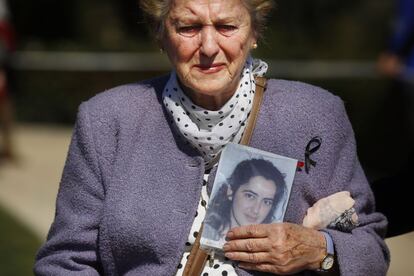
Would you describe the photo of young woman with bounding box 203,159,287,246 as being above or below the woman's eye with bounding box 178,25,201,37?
below

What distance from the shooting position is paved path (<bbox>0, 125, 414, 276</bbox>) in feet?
→ 26.0

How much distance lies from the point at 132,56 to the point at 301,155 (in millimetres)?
9985

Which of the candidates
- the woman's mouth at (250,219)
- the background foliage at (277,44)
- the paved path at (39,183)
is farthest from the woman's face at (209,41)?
the background foliage at (277,44)

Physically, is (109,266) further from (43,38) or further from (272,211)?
(43,38)

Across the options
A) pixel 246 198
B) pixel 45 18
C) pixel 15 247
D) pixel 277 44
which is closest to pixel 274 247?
pixel 246 198

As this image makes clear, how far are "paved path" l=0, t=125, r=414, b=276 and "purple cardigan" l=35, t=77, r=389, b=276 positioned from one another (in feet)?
12.4

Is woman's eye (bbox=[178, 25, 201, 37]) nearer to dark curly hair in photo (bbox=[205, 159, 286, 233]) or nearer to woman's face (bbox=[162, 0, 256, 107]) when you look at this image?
woman's face (bbox=[162, 0, 256, 107])

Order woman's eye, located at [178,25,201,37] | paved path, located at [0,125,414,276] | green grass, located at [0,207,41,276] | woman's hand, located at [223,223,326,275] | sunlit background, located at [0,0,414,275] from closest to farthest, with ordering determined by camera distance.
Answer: woman's hand, located at [223,223,326,275]
woman's eye, located at [178,25,201,37]
green grass, located at [0,207,41,276]
paved path, located at [0,125,414,276]
sunlit background, located at [0,0,414,275]

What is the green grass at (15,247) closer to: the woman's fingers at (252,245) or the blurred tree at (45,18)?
the woman's fingers at (252,245)

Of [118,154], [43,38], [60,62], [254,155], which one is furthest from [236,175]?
[43,38]

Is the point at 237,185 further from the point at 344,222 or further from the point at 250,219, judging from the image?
the point at 344,222

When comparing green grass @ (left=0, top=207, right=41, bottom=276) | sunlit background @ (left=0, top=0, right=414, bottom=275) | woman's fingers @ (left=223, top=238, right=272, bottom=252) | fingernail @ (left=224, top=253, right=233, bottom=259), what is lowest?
sunlit background @ (left=0, top=0, right=414, bottom=275)

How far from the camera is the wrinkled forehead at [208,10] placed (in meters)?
3.54

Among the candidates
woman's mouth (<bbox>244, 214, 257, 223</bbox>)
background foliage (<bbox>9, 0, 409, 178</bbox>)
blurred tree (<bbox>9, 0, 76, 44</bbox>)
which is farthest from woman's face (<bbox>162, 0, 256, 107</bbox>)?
blurred tree (<bbox>9, 0, 76, 44</bbox>)
